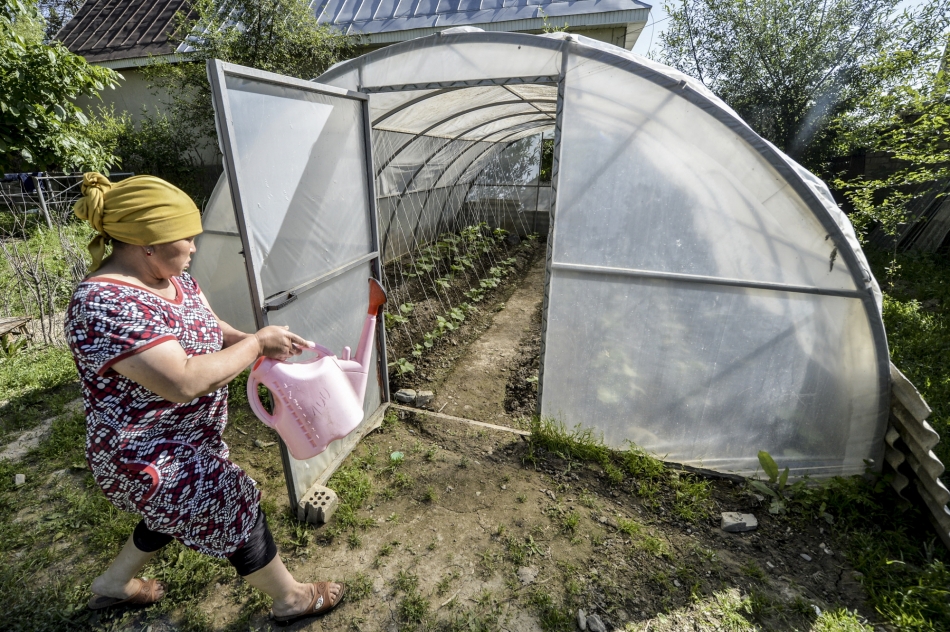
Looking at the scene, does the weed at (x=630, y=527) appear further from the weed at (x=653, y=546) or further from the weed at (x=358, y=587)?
the weed at (x=358, y=587)

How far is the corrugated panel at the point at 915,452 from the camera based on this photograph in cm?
245

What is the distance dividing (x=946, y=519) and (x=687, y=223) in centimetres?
202

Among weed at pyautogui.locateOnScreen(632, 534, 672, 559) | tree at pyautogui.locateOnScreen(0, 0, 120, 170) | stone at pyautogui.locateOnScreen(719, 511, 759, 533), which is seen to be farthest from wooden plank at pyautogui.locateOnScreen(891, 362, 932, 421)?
tree at pyautogui.locateOnScreen(0, 0, 120, 170)

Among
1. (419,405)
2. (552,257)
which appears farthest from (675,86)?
(419,405)

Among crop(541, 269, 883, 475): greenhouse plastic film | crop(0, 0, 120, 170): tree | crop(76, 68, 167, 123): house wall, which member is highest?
crop(76, 68, 167, 123): house wall

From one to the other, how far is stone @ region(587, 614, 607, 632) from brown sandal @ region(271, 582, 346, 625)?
119cm

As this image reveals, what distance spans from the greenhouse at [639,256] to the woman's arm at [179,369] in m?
0.75

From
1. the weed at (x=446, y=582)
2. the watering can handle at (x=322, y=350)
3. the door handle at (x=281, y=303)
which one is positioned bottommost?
the weed at (x=446, y=582)

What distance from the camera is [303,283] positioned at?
263cm

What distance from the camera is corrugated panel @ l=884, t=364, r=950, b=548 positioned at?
2445mm

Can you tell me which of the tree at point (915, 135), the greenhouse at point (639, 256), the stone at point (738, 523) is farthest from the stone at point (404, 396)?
the tree at point (915, 135)

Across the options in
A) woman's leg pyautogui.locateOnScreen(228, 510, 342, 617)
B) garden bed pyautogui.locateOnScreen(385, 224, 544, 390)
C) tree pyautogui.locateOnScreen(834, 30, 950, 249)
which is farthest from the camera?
garden bed pyautogui.locateOnScreen(385, 224, 544, 390)

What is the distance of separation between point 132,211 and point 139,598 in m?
1.85

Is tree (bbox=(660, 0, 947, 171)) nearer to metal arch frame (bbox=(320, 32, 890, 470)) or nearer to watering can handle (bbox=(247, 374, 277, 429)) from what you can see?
metal arch frame (bbox=(320, 32, 890, 470))
